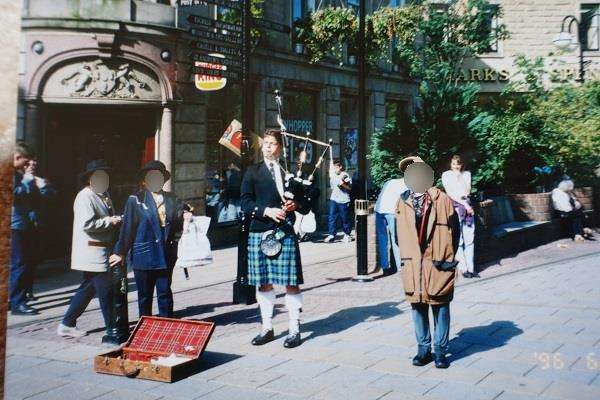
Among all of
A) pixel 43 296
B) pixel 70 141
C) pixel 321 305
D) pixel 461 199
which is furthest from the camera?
pixel 70 141

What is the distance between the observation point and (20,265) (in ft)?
27.3

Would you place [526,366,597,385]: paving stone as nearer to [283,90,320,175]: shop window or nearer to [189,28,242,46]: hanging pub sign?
[189,28,242,46]: hanging pub sign

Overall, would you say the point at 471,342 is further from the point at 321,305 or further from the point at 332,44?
the point at 332,44

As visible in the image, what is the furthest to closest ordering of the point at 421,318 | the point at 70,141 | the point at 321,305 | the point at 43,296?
the point at 70,141
the point at 43,296
the point at 321,305
the point at 421,318

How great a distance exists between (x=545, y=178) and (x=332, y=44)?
6.12 metres

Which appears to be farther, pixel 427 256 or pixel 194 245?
pixel 194 245

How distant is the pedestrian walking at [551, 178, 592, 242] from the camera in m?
15.1

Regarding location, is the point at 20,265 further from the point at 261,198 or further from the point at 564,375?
the point at 564,375

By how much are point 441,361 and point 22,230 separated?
542cm

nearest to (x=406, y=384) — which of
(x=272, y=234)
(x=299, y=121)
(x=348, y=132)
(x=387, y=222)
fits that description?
(x=272, y=234)

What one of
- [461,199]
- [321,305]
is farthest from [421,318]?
[461,199]

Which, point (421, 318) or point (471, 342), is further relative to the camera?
point (471, 342)

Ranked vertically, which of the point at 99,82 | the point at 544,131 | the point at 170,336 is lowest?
the point at 170,336

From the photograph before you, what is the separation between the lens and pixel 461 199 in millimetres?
10562
